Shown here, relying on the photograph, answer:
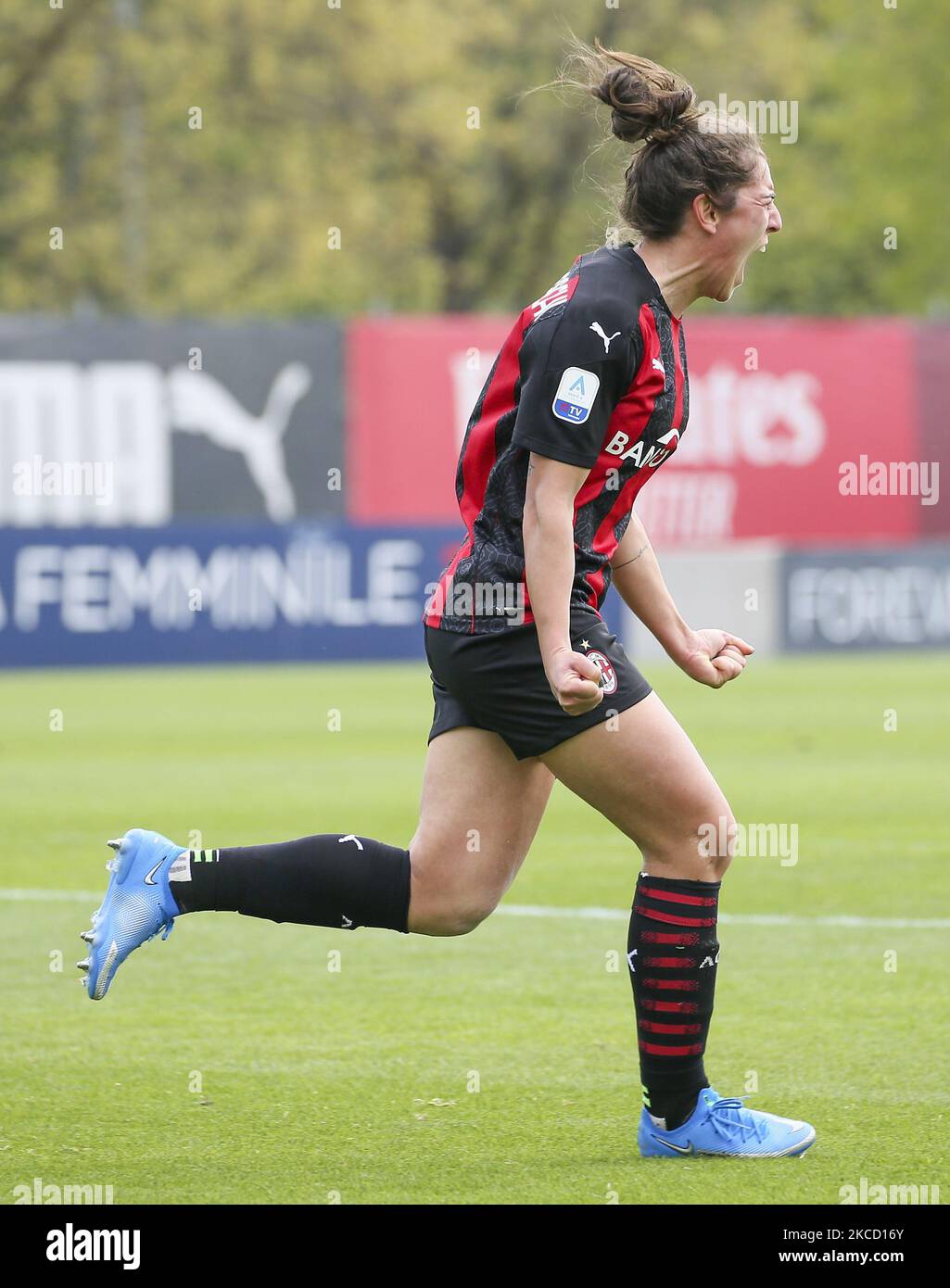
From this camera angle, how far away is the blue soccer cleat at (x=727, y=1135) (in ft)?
15.1

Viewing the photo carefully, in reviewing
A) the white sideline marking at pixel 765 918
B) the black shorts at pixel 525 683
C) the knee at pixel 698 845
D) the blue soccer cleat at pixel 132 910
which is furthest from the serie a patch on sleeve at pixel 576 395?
the white sideline marking at pixel 765 918

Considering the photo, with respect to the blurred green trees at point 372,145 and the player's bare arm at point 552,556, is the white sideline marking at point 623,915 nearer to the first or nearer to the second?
the player's bare arm at point 552,556

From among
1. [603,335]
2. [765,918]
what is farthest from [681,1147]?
[765,918]

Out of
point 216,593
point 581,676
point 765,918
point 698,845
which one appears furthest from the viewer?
point 216,593

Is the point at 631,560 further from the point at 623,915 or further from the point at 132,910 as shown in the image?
the point at 623,915

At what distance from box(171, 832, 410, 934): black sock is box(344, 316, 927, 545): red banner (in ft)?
58.0

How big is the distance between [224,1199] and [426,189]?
1374 inches

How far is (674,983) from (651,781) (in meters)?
0.48

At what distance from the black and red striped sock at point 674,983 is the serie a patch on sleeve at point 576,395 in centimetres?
100

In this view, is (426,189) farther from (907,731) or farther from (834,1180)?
(834,1180)

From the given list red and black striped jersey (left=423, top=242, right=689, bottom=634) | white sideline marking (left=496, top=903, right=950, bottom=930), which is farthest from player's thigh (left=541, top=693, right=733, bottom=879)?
white sideline marking (left=496, top=903, right=950, bottom=930)

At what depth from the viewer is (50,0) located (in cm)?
3241

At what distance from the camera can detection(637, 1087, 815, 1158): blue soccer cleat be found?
4.61m

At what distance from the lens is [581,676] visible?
4.27 metres
